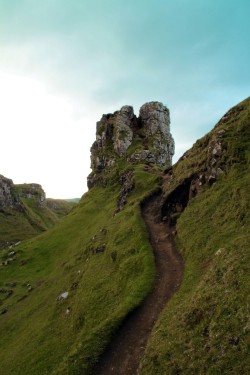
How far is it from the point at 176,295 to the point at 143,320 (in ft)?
13.5

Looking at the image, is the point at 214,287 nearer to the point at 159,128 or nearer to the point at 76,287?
the point at 76,287

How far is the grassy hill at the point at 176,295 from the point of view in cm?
2397

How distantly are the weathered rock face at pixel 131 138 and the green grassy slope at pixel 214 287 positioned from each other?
67.3 metres

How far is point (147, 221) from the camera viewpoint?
2366 inches

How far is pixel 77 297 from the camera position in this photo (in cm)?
4678

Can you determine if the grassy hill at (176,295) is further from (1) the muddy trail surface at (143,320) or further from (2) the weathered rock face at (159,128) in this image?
(2) the weathered rock face at (159,128)

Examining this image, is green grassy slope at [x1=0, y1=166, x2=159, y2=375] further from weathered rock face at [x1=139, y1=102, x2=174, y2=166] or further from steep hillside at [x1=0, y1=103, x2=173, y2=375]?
weathered rock face at [x1=139, y1=102, x2=174, y2=166]

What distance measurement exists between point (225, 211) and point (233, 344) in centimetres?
2234

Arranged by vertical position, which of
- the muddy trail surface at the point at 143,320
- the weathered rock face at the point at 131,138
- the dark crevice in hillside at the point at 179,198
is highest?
the weathered rock face at the point at 131,138

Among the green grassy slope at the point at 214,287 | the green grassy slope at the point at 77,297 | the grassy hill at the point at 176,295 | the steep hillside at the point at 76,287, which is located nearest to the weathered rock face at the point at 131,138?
the steep hillside at the point at 76,287

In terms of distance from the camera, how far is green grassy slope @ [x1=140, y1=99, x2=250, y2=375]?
21781 millimetres

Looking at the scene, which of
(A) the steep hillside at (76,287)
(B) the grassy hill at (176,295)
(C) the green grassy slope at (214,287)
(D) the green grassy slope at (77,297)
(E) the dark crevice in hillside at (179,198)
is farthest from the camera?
(E) the dark crevice in hillside at (179,198)

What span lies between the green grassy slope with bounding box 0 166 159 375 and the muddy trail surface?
0.93 metres

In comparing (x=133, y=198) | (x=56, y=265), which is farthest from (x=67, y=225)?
(x=133, y=198)
